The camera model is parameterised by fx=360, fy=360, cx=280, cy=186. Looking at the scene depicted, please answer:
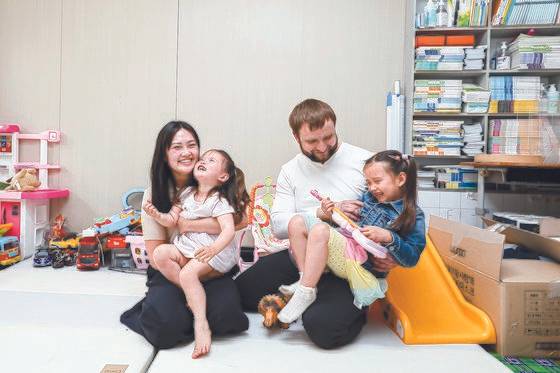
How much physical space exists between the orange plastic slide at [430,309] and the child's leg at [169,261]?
0.99m

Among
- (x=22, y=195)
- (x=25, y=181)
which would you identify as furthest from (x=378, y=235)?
(x=25, y=181)

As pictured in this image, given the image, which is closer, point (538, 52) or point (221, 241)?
point (221, 241)

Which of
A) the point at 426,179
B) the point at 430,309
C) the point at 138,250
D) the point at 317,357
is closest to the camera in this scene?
the point at 317,357

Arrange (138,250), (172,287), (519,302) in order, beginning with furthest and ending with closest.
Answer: (138,250) < (172,287) < (519,302)

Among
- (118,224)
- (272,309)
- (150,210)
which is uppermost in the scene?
(150,210)

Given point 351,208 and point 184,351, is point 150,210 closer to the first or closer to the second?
point 184,351

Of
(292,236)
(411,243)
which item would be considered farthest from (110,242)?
(411,243)

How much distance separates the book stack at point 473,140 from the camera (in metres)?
2.87

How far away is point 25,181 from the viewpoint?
2857 mm

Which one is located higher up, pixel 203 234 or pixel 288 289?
pixel 203 234

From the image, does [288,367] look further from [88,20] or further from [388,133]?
[88,20]

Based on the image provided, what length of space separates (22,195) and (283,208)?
2.17 metres

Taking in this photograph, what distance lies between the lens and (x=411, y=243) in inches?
57.6

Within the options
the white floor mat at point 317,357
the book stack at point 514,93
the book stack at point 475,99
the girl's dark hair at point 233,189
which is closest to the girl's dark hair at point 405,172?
the white floor mat at point 317,357
